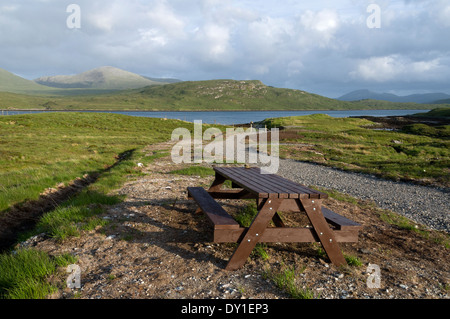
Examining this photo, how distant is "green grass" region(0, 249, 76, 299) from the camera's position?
4082 millimetres

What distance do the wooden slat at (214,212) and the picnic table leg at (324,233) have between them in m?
1.21

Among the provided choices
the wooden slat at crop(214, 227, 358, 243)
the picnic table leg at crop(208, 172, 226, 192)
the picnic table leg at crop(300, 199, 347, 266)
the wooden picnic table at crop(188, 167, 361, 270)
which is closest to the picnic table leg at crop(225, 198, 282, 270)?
the wooden picnic table at crop(188, 167, 361, 270)

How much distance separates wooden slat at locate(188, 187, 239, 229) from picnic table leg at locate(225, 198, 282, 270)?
26cm

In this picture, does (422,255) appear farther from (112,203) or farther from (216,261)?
(112,203)

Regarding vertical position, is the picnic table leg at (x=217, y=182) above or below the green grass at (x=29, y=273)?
above

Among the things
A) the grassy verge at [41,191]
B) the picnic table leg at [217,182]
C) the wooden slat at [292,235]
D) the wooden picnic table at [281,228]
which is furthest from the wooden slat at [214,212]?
the grassy verge at [41,191]

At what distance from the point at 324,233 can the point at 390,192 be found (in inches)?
342

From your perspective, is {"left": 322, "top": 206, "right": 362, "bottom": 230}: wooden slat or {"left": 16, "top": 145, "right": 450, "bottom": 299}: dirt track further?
{"left": 322, "top": 206, "right": 362, "bottom": 230}: wooden slat

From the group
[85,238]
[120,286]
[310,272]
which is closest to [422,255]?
[310,272]

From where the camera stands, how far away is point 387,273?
493 cm

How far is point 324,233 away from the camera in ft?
16.5

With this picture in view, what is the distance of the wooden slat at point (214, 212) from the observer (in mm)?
4863

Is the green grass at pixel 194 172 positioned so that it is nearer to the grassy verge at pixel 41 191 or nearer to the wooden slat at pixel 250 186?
the grassy verge at pixel 41 191

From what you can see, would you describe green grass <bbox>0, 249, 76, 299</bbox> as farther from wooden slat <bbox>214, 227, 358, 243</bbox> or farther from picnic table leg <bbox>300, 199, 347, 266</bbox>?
picnic table leg <bbox>300, 199, 347, 266</bbox>
